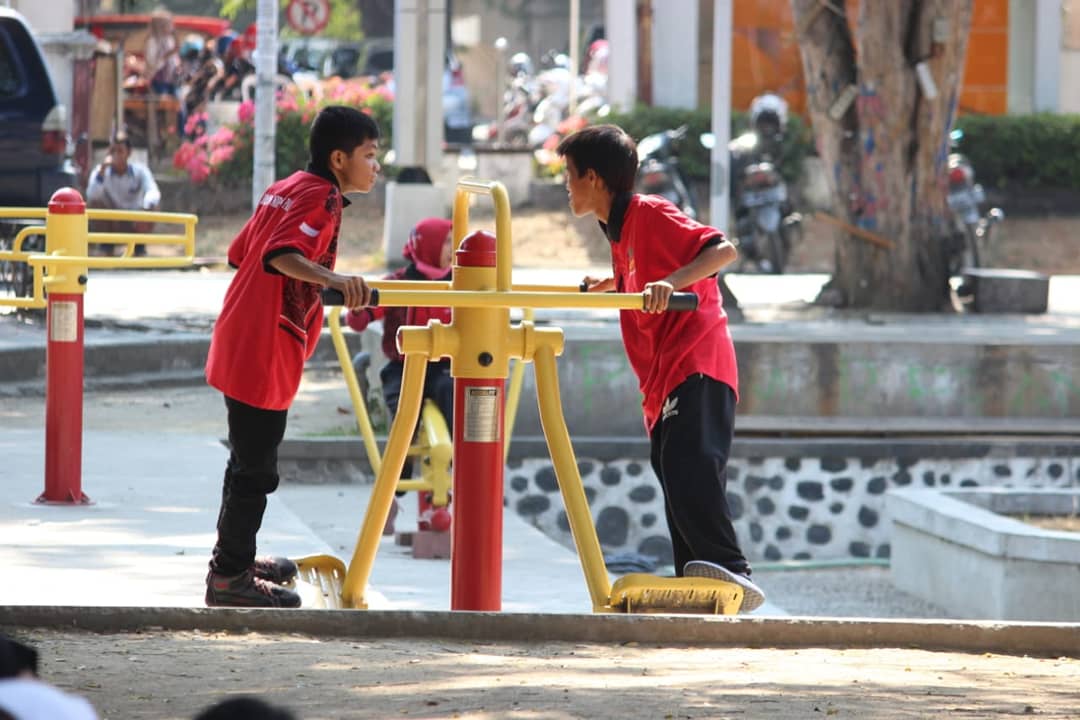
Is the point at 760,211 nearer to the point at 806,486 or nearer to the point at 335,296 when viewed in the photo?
the point at 806,486

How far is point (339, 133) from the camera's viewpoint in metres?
5.19

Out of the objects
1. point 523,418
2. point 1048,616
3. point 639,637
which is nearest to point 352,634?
point 639,637

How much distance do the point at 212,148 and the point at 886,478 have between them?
1457cm

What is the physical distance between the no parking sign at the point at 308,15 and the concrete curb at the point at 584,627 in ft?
83.9

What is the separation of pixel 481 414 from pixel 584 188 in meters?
0.74

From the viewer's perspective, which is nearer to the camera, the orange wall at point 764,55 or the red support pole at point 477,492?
the red support pole at point 477,492

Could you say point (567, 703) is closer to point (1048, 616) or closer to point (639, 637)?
point (639, 637)

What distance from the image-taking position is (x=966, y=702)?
4.15 meters

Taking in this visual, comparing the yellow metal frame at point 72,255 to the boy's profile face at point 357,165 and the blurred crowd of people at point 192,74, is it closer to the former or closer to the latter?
the boy's profile face at point 357,165

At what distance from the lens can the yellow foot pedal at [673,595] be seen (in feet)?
16.5

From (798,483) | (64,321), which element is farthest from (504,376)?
(798,483)

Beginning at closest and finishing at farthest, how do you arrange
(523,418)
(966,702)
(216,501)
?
1. (966,702)
2. (216,501)
3. (523,418)

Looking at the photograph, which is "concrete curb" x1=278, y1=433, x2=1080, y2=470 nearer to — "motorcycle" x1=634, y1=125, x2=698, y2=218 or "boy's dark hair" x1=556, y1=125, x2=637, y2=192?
"boy's dark hair" x1=556, y1=125, x2=637, y2=192

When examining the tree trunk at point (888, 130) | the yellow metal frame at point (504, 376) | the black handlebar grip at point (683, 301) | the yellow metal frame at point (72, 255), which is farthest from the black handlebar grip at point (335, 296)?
the tree trunk at point (888, 130)
